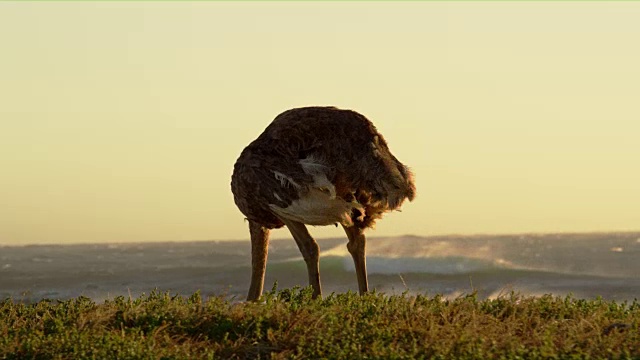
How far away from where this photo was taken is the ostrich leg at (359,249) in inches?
614

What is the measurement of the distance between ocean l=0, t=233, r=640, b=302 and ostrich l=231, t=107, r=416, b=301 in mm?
10595

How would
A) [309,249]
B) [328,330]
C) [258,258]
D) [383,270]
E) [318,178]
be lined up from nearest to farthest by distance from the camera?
[328,330] → [318,178] → [309,249] → [258,258] → [383,270]

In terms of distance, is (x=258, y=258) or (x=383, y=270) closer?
(x=258, y=258)

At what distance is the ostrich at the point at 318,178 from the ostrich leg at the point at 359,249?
13 millimetres

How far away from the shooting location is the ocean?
2841cm

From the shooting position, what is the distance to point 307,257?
15023 millimetres

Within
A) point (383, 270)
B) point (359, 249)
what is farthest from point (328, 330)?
point (383, 270)

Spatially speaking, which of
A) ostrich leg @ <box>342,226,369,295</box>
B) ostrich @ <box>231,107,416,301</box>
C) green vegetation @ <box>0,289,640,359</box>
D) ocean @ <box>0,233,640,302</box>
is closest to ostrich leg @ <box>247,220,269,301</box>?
ostrich @ <box>231,107,416,301</box>

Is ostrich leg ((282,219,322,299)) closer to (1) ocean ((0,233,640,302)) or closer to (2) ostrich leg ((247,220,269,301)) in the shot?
(2) ostrich leg ((247,220,269,301))

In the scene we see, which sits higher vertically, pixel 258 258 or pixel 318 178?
pixel 318 178

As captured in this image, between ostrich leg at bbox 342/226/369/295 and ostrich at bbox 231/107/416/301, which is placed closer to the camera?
ostrich at bbox 231/107/416/301

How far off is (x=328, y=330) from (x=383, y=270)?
2078 centimetres

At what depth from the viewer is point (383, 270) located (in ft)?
108

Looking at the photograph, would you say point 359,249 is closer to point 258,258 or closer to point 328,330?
point 258,258
